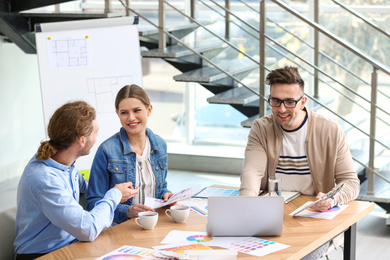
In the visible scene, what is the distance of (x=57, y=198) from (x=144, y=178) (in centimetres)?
69

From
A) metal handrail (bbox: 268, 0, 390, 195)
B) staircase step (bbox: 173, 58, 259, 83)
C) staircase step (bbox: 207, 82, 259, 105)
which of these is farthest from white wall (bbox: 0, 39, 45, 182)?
metal handrail (bbox: 268, 0, 390, 195)

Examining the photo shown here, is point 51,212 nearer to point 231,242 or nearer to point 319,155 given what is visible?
point 231,242

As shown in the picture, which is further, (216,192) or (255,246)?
(216,192)

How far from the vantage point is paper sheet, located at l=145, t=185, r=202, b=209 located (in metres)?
2.50

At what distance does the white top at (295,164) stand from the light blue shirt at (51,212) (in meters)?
0.92

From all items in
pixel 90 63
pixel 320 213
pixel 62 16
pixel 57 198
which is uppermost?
pixel 62 16

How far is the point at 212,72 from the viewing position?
462 centimetres

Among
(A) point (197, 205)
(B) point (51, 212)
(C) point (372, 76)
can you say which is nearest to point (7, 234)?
(B) point (51, 212)

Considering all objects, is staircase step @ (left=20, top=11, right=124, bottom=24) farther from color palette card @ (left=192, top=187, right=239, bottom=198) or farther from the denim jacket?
color palette card @ (left=192, top=187, right=239, bottom=198)

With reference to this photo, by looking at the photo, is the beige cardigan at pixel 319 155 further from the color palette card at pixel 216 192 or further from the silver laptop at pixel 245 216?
the silver laptop at pixel 245 216

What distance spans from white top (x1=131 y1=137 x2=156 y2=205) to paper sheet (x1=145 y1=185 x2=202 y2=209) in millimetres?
155

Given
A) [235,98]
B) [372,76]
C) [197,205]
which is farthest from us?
[235,98]

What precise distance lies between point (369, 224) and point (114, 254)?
2.84 metres

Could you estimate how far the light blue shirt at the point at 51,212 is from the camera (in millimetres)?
2145
